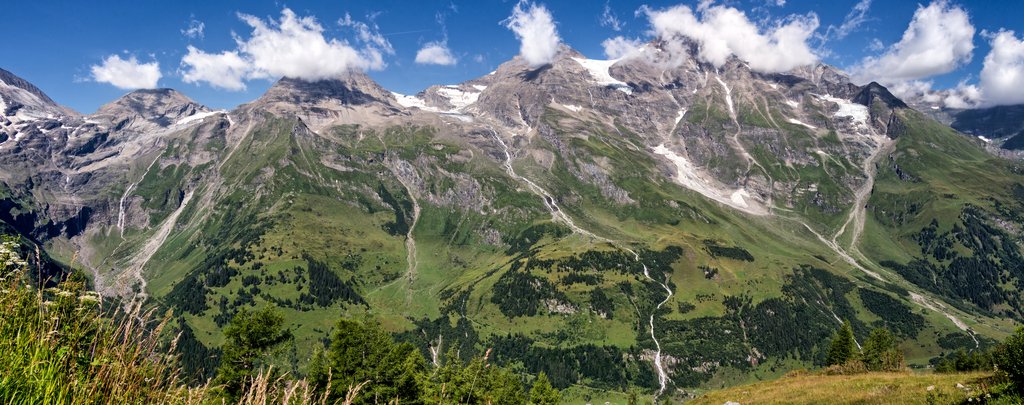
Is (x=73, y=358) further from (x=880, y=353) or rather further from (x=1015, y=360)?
(x=880, y=353)

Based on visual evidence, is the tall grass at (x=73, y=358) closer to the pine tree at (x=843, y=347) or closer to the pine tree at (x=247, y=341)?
the pine tree at (x=247, y=341)

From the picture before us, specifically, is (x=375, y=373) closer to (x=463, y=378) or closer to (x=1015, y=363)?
(x=463, y=378)

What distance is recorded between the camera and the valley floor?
1847cm

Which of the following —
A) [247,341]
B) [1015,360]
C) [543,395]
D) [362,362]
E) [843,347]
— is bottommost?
[543,395]

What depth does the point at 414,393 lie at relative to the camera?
34.1 metres

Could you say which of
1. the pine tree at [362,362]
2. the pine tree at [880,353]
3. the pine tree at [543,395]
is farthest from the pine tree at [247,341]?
the pine tree at [880,353]

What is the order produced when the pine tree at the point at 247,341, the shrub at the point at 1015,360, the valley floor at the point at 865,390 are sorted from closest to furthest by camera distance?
the shrub at the point at 1015,360 < the valley floor at the point at 865,390 < the pine tree at the point at 247,341

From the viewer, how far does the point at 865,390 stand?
77.7 ft

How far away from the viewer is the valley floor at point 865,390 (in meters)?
18.5

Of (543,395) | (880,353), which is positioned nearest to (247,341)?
(543,395)

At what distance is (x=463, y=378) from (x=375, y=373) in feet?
37.4

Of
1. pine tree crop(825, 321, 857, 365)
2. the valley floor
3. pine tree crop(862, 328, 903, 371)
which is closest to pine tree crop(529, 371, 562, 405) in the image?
the valley floor

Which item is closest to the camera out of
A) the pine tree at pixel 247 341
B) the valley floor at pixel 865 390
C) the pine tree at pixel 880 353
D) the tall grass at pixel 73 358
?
the tall grass at pixel 73 358

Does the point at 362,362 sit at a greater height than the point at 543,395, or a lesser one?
greater
